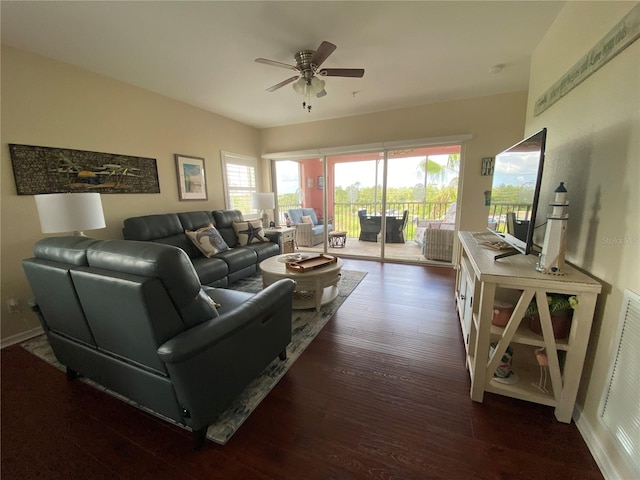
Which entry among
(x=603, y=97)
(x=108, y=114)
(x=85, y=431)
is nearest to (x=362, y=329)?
(x=85, y=431)

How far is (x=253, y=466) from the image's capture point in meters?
1.14

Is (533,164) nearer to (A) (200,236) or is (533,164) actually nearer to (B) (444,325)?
(B) (444,325)

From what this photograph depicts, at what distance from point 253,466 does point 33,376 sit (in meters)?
1.85

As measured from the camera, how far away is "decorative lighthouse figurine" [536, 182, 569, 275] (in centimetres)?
121

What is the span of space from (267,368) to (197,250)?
6.70ft

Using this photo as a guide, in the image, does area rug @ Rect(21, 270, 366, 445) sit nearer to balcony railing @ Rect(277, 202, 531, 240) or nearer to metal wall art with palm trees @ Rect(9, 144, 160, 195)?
metal wall art with palm trees @ Rect(9, 144, 160, 195)

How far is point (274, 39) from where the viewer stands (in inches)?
83.3

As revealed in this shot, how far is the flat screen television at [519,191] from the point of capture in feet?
Answer: 4.37

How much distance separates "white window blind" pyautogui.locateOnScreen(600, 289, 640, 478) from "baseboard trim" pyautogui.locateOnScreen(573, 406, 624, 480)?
0.36ft

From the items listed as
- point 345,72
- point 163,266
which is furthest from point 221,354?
point 345,72

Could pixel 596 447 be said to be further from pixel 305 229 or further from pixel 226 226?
pixel 305 229

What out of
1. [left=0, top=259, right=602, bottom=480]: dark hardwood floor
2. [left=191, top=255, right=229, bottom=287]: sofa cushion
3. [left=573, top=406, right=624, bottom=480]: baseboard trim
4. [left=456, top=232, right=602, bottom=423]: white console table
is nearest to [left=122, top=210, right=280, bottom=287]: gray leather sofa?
[left=191, top=255, right=229, bottom=287]: sofa cushion

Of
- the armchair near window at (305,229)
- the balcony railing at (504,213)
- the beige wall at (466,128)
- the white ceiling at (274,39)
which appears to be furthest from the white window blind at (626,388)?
the armchair near window at (305,229)

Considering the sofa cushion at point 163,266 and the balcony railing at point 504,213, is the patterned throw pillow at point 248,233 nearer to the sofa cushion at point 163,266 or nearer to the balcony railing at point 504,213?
the sofa cushion at point 163,266
